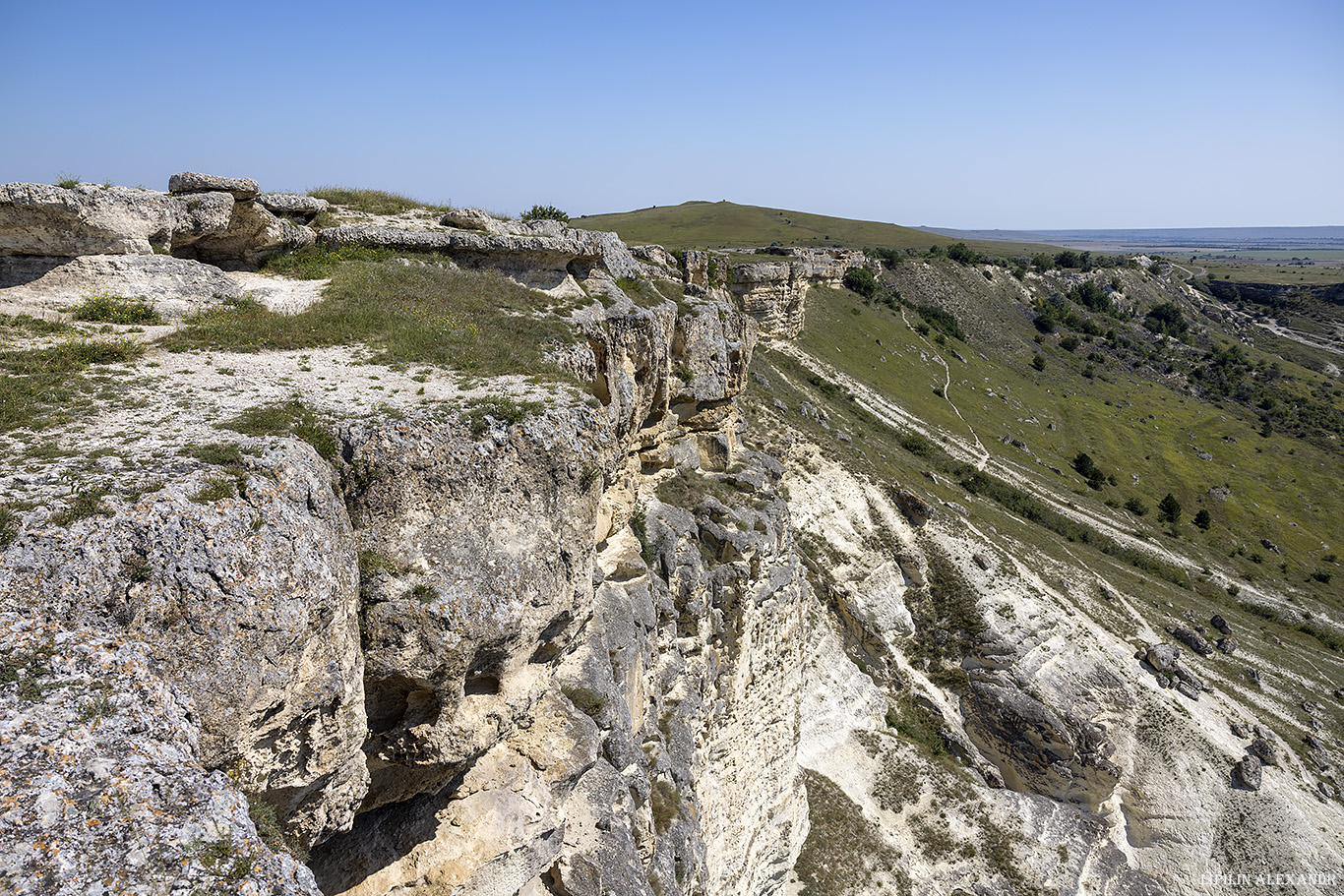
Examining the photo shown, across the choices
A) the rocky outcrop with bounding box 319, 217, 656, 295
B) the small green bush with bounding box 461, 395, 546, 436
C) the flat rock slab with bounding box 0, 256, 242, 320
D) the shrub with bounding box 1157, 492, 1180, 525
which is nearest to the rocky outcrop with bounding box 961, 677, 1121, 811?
the rocky outcrop with bounding box 319, 217, 656, 295

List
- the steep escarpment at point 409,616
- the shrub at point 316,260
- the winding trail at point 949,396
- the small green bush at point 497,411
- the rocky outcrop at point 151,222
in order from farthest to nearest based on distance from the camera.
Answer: the winding trail at point 949,396 → the shrub at point 316,260 → the rocky outcrop at point 151,222 → the small green bush at point 497,411 → the steep escarpment at point 409,616

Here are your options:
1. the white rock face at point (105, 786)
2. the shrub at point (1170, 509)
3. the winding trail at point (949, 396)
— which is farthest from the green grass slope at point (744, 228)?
the white rock face at point (105, 786)

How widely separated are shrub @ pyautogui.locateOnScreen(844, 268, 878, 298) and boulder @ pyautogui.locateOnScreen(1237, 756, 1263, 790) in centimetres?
5882

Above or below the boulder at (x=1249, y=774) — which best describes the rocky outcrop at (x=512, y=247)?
above

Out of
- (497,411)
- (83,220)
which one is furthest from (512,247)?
(497,411)

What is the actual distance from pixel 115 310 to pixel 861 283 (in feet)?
256

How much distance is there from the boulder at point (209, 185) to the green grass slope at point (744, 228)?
100 m

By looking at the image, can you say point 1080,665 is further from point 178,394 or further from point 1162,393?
point 1162,393

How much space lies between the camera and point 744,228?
464 ft

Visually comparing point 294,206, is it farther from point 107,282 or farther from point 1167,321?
point 1167,321

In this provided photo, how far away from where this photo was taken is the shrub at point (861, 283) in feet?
260

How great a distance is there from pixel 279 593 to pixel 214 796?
6.60ft

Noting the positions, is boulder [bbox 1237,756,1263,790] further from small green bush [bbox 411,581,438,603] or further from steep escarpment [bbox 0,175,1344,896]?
small green bush [bbox 411,581,438,603]

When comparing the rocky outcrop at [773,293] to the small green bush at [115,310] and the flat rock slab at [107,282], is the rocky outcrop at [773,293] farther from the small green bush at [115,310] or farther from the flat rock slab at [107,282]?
the small green bush at [115,310]
